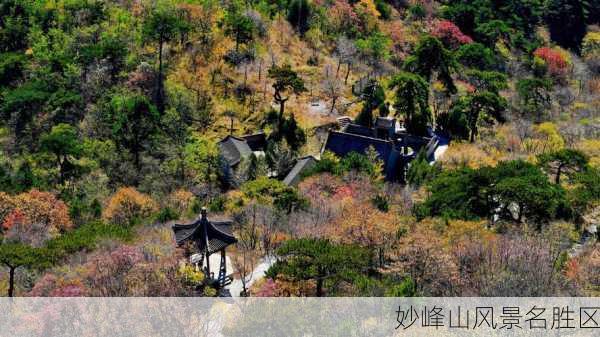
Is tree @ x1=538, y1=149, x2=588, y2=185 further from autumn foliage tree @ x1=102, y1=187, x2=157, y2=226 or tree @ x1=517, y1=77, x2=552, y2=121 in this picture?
autumn foliage tree @ x1=102, y1=187, x2=157, y2=226

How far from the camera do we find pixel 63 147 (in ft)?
133

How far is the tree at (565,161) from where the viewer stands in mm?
35812

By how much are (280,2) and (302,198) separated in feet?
107

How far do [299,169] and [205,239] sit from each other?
581 inches

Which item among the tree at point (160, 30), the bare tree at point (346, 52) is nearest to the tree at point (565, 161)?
the bare tree at point (346, 52)

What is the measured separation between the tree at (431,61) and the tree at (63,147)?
92.2 feet

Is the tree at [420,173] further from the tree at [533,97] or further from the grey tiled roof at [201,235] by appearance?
the tree at [533,97]

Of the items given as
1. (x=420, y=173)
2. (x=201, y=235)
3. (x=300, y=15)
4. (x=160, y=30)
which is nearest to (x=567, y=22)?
(x=300, y=15)

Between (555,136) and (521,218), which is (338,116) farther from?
(521,218)

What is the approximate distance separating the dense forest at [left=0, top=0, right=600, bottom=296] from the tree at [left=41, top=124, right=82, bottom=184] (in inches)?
4.8

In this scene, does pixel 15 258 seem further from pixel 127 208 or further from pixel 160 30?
pixel 160 30

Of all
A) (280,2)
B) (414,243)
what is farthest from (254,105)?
(414,243)

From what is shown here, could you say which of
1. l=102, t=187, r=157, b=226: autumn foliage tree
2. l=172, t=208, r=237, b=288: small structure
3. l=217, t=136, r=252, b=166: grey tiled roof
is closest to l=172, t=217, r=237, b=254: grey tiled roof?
l=172, t=208, r=237, b=288: small structure

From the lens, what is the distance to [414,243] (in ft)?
78.8
